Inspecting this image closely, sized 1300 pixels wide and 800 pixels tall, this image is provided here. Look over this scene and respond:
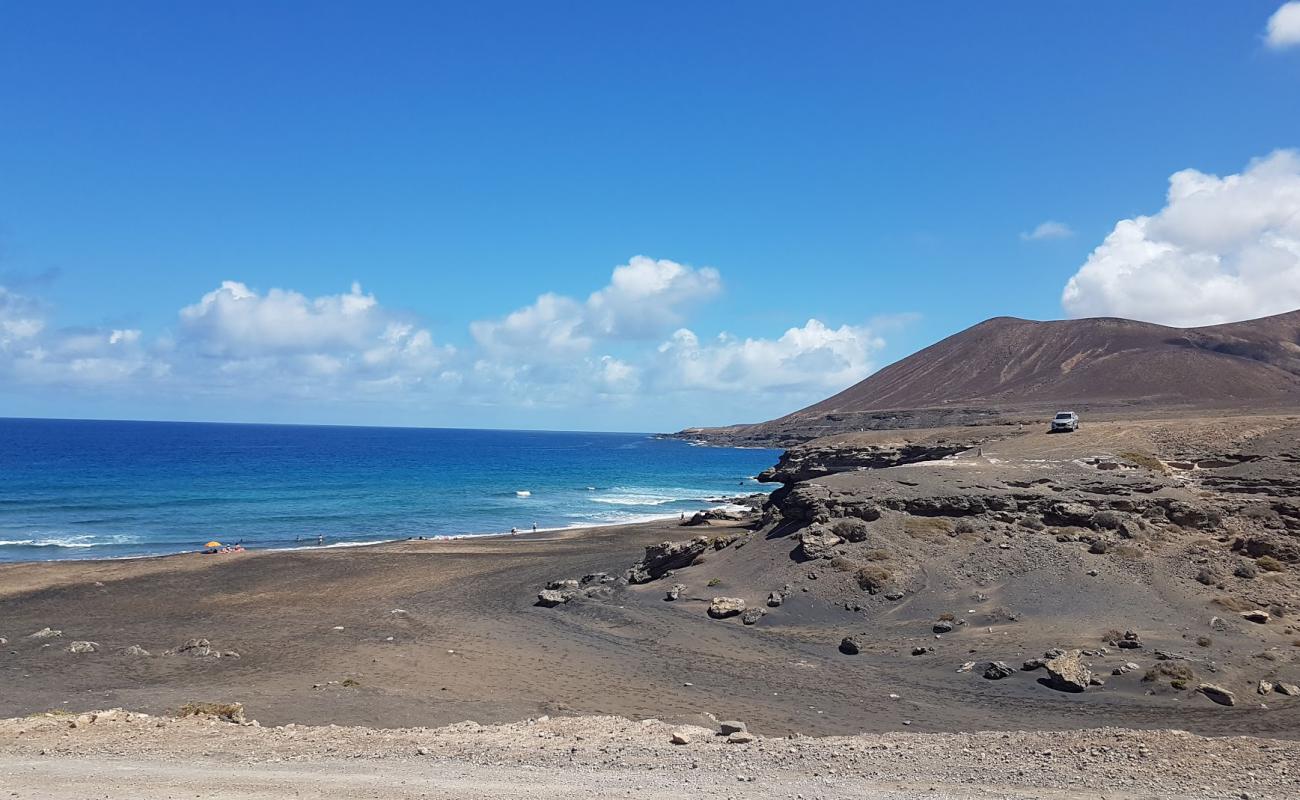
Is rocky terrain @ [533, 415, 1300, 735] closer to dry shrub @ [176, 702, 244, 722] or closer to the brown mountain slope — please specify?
dry shrub @ [176, 702, 244, 722]

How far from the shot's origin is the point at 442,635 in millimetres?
23094

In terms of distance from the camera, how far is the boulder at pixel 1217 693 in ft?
50.2

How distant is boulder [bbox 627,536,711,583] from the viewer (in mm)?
30422

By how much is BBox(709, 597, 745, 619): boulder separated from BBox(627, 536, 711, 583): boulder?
6.12 meters

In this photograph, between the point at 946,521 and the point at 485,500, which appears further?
the point at 485,500

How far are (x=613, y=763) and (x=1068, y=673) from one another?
1093 centimetres

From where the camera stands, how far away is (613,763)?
10672mm

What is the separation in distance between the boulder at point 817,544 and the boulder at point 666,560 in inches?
200

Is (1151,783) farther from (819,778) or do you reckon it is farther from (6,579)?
(6,579)

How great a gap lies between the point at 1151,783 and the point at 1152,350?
163m

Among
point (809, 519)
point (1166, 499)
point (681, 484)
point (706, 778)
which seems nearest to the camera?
point (706, 778)

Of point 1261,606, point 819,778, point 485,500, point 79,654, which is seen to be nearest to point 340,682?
point 79,654

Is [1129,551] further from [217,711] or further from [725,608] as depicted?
[217,711]

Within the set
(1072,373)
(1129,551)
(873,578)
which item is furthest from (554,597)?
(1072,373)
